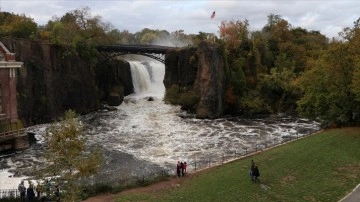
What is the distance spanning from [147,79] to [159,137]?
1629 inches

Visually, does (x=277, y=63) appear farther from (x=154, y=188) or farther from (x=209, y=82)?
(x=154, y=188)

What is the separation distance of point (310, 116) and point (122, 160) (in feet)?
59.3

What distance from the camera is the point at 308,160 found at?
2678 cm

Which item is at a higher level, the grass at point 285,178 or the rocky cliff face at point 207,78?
the rocky cliff face at point 207,78

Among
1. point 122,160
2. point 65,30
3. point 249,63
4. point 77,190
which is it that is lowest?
point 122,160

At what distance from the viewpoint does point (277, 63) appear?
73.4 meters

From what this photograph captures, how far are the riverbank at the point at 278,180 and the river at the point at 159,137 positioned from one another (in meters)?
5.27

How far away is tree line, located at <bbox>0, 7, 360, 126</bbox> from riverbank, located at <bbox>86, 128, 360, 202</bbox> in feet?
26.8

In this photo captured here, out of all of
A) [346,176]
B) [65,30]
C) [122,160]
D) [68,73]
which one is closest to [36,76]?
[68,73]

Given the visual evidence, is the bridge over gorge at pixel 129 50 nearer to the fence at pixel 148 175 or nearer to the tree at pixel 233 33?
the tree at pixel 233 33

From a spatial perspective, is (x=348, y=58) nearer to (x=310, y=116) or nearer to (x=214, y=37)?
(x=310, y=116)

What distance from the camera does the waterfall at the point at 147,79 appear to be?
82.1 m

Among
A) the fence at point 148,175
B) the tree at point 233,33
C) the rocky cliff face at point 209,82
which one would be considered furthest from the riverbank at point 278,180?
the tree at point 233,33

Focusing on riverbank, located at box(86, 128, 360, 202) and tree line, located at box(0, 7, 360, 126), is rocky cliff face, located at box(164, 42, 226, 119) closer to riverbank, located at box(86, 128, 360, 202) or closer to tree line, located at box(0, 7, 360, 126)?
tree line, located at box(0, 7, 360, 126)
